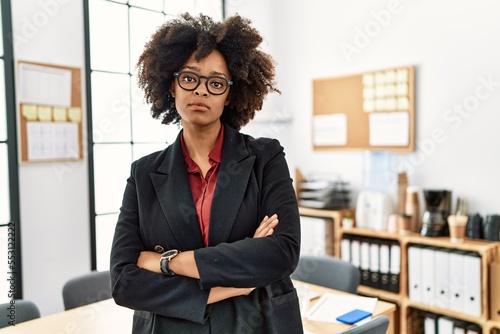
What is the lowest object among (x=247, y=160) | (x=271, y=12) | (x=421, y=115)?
(x=247, y=160)

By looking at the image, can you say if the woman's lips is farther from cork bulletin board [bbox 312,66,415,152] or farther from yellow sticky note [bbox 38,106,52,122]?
cork bulletin board [bbox 312,66,415,152]

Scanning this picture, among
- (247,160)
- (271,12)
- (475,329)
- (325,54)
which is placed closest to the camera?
(247,160)

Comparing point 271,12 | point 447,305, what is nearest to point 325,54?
point 271,12

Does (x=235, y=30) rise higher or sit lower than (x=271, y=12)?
lower

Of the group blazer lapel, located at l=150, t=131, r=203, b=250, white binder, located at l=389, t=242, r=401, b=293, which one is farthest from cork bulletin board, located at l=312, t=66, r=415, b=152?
blazer lapel, located at l=150, t=131, r=203, b=250

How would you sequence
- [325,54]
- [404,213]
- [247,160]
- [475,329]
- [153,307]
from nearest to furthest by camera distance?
[153,307]
[247,160]
[475,329]
[404,213]
[325,54]

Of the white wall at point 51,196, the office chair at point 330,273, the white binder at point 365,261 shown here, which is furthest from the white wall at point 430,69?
the white wall at point 51,196

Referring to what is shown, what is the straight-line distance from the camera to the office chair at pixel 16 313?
190 centimetres

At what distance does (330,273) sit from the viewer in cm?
254

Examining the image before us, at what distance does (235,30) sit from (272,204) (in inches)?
21.9

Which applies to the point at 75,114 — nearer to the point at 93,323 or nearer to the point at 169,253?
the point at 93,323

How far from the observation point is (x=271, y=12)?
13.8ft

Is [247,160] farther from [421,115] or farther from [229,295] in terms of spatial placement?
[421,115]

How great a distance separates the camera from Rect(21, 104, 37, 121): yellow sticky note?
2705mm
